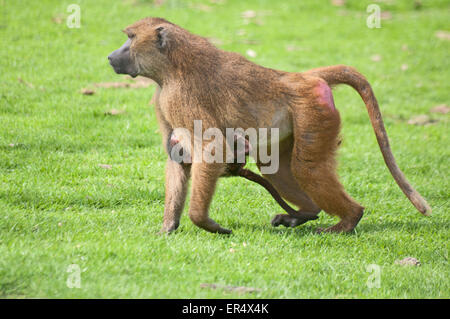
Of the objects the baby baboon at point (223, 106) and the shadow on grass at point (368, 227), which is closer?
the baby baboon at point (223, 106)

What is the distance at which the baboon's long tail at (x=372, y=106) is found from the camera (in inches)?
260

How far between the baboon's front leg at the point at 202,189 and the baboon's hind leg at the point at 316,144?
0.87 m

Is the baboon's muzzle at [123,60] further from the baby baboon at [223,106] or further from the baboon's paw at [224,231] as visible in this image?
A: the baboon's paw at [224,231]

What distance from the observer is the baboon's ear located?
621 centimetres

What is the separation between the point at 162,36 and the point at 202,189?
62.8 inches

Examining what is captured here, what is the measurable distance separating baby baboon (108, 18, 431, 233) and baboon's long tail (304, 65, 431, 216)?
0.02 m

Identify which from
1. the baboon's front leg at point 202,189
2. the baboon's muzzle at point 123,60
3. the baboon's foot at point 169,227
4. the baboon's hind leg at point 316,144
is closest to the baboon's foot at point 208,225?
the baboon's front leg at point 202,189

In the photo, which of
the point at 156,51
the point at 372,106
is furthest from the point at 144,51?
the point at 372,106

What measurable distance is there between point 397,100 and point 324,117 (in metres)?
6.27
